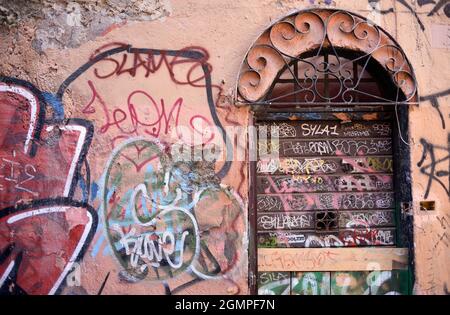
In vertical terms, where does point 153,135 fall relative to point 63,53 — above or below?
below

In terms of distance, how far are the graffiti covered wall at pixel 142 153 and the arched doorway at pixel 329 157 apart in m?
0.12

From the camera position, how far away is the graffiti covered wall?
195 inches

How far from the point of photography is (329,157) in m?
5.41

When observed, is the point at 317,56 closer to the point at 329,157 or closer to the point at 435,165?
the point at 329,157

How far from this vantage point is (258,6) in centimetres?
521

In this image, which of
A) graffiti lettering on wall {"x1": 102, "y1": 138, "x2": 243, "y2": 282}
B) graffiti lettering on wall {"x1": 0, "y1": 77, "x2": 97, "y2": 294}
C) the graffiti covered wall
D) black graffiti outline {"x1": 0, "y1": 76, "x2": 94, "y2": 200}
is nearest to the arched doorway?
the graffiti covered wall

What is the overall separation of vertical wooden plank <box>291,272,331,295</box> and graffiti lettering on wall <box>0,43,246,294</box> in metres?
0.70

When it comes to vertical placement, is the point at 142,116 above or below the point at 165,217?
above

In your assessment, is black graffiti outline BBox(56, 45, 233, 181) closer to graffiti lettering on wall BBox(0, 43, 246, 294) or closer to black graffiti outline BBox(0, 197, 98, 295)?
graffiti lettering on wall BBox(0, 43, 246, 294)

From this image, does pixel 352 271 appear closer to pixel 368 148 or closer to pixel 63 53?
pixel 368 148

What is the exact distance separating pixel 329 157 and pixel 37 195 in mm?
3022

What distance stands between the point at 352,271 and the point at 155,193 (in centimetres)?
219

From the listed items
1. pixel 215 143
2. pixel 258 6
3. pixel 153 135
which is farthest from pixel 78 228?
pixel 258 6

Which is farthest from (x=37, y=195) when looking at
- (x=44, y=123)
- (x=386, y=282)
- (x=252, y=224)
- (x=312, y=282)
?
(x=386, y=282)
